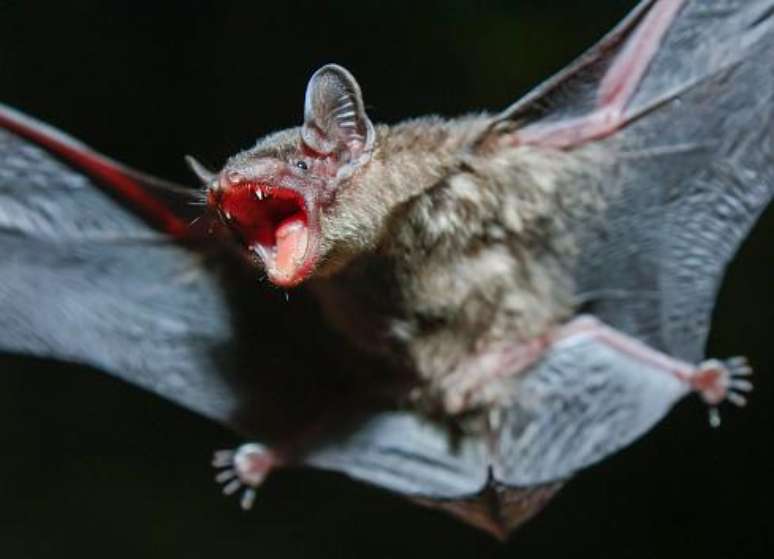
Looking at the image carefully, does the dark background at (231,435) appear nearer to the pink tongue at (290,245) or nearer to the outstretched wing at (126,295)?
the outstretched wing at (126,295)

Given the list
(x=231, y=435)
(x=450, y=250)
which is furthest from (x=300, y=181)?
(x=231, y=435)

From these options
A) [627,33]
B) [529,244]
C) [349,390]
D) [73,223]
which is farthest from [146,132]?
[627,33]

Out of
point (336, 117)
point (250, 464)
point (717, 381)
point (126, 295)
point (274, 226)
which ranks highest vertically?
point (126, 295)

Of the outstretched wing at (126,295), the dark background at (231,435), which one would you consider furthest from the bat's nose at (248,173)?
the dark background at (231,435)

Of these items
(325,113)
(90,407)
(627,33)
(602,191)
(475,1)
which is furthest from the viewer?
(90,407)

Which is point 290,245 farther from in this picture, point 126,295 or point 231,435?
point 231,435

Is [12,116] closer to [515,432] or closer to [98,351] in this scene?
[98,351]
